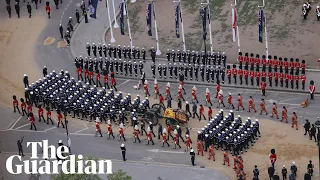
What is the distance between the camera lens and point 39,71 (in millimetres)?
90500

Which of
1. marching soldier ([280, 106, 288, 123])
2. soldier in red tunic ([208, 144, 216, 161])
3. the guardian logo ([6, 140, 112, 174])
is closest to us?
the guardian logo ([6, 140, 112, 174])

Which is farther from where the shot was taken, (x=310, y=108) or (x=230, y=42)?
(x=230, y=42)

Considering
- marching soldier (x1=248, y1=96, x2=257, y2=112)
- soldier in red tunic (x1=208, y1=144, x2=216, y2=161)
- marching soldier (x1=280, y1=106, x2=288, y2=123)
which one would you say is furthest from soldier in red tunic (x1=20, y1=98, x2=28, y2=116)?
marching soldier (x1=280, y1=106, x2=288, y2=123)

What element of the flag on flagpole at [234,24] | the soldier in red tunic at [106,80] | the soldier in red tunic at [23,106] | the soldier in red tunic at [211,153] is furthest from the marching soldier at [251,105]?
the soldier in red tunic at [23,106]

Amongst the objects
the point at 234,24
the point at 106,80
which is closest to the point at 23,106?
the point at 106,80

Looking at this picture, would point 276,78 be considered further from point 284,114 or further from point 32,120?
point 32,120

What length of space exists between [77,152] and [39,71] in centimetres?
1443

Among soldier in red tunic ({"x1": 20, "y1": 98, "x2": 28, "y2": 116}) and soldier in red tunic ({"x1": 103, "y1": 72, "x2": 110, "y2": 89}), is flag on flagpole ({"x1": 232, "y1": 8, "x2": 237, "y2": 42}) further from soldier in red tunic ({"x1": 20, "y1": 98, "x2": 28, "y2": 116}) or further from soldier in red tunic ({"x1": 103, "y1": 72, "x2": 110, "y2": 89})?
soldier in red tunic ({"x1": 20, "y1": 98, "x2": 28, "y2": 116})

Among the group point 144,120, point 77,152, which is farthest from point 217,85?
point 77,152

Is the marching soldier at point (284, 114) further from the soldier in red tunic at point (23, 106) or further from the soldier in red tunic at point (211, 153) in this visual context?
the soldier in red tunic at point (23, 106)

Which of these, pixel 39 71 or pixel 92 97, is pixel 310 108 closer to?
pixel 92 97

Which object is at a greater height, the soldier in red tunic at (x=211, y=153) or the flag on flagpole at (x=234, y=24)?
the flag on flagpole at (x=234, y=24)

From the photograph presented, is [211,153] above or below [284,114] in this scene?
below

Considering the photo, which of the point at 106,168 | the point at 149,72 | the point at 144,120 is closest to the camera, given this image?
the point at 106,168
